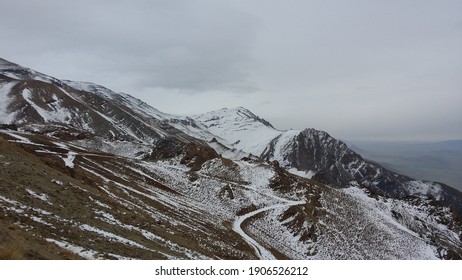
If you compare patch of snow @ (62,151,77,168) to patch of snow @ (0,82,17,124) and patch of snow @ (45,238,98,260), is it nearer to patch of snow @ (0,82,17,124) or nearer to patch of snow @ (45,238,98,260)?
patch of snow @ (45,238,98,260)

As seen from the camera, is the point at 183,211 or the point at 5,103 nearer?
the point at 183,211

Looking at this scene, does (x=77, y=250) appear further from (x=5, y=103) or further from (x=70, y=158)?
(x=5, y=103)

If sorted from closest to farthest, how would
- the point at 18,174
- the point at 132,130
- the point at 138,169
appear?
the point at 18,174 < the point at 138,169 < the point at 132,130

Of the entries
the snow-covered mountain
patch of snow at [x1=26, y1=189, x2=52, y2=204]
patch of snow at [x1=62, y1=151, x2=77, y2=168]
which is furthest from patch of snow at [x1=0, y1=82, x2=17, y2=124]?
patch of snow at [x1=26, y1=189, x2=52, y2=204]

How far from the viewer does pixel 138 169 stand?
186 feet

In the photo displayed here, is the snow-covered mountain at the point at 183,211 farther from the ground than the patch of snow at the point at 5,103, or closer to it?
closer to it

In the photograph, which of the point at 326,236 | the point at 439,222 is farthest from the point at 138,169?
the point at 439,222

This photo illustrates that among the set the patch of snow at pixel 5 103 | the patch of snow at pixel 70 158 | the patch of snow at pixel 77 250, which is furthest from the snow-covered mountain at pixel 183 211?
the patch of snow at pixel 5 103

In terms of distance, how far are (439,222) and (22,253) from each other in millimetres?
81122

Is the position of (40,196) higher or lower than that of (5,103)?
lower

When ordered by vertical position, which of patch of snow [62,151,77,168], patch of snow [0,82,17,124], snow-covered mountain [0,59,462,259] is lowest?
snow-covered mountain [0,59,462,259]

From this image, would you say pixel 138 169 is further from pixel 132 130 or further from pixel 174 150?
pixel 132 130

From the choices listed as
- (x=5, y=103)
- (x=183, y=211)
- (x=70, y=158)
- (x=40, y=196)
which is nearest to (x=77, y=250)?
(x=40, y=196)

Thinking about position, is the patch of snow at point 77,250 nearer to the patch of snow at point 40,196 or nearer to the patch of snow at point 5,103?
the patch of snow at point 40,196
